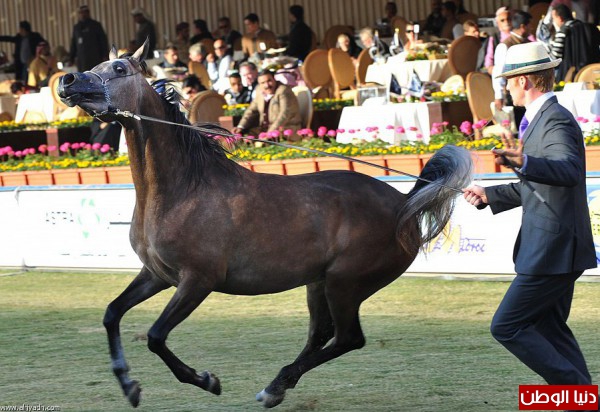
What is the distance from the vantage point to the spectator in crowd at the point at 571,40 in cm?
1422

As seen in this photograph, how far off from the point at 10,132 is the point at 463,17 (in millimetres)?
8001

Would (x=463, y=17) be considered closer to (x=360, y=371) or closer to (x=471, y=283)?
(x=471, y=283)

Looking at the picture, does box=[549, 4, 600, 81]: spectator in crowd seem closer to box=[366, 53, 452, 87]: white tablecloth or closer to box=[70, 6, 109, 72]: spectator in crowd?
box=[366, 53, 452, 87]: white tablecloth

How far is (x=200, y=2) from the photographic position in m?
26.9

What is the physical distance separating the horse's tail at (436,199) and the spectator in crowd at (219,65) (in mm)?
13133

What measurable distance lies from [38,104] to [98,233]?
927cm

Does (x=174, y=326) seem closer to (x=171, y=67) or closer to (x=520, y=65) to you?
(x=520, y=65)

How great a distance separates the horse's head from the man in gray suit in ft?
6.93

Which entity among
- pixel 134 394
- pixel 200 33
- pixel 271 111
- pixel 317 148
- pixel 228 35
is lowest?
pixel 134 394

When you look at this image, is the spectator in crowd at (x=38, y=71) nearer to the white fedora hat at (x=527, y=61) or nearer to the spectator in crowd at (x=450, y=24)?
the spectator in crowd at (x=450, y=24)

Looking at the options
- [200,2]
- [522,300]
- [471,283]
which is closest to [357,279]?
[522,300]

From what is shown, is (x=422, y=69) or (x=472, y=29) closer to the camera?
(x=422, y=69)

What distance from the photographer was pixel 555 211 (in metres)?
5.14

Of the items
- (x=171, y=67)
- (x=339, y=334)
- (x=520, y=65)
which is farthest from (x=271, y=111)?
(x=520, y=65)
